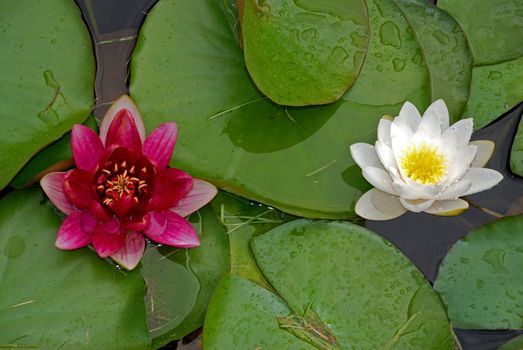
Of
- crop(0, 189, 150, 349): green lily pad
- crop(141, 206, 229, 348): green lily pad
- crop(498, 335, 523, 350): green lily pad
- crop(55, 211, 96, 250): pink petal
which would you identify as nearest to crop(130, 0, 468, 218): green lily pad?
crop(141, 206, 229, 348): green lily pad

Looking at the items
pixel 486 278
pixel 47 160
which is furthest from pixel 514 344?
pixel 47 160

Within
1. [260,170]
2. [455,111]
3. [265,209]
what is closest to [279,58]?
[260,170]

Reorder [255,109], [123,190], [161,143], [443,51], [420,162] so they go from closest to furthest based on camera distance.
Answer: [123,190]
[161,143]
[420,162]
[255,109]
[443,51]

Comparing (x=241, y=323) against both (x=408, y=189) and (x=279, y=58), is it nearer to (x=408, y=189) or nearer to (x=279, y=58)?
(x=408, y=189)

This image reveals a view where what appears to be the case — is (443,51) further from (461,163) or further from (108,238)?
(108,238)

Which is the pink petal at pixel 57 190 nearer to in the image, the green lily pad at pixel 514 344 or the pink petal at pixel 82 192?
the pink petal at pixel 82 192

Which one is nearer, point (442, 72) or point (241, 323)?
point (241, 323)

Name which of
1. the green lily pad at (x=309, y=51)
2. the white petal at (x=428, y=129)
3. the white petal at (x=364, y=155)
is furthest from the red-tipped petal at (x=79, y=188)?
the white petal at (x=428, y=129)
